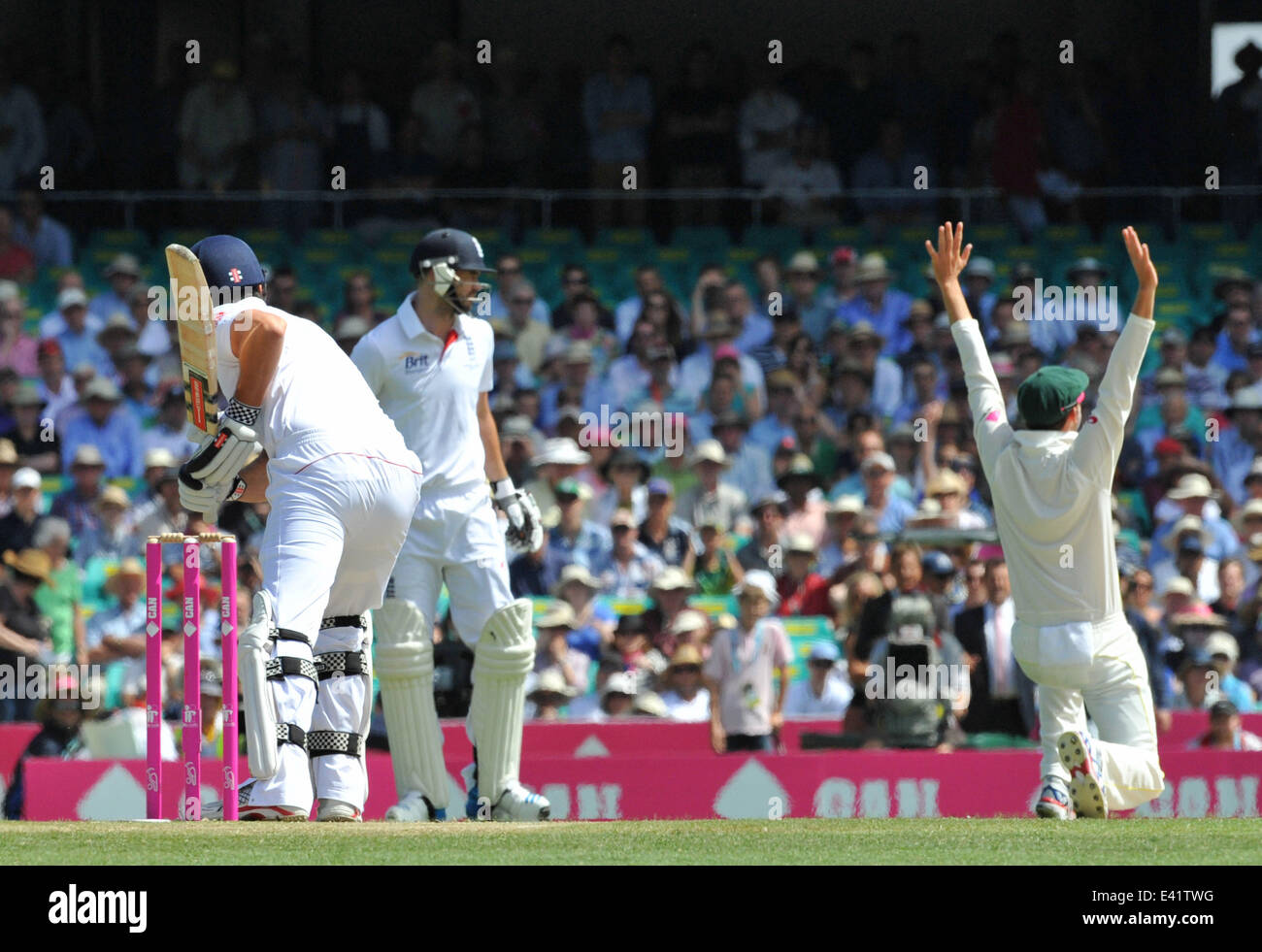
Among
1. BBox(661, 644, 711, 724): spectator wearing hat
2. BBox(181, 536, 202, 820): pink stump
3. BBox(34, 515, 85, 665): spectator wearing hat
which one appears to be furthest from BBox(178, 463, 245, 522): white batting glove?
BBox(34, 515, 85, 665): spectator wearing hat

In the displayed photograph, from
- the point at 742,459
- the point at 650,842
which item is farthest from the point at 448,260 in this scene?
the point at 742,459

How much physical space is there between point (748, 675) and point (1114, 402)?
443 centimetres

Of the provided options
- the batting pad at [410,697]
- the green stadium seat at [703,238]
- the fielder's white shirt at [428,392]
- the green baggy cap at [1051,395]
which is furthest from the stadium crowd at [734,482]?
the green baggy cap at [1051,395]

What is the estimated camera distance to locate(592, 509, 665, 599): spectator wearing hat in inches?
549

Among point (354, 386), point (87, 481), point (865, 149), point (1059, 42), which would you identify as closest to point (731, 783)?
point (354, 386)

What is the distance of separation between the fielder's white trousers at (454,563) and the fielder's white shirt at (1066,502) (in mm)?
1913

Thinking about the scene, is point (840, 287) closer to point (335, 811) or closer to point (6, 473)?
point (6, 473)

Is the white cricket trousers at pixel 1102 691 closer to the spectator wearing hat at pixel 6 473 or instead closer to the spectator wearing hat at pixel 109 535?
the spectator wearing hat at pixel 109 535

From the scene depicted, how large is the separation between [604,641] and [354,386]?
5831 mm

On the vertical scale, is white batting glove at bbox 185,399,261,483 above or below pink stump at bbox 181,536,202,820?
above

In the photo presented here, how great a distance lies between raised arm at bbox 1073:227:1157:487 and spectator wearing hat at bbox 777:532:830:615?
230 inches

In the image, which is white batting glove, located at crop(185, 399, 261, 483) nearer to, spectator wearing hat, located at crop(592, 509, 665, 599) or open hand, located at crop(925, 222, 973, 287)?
open hand, located at crop(925, 222, 973, 287)

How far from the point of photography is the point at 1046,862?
5.91 m

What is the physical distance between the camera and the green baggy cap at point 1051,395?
7.85m
